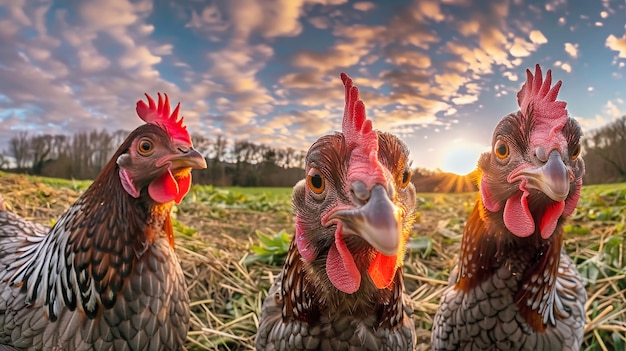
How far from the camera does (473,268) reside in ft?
5.88

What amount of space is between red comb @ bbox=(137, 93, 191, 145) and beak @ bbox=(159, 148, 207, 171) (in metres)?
0.10

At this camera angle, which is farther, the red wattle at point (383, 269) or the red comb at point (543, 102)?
the red comb at point (543, 102)

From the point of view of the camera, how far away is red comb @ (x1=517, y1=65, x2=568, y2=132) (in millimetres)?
1590

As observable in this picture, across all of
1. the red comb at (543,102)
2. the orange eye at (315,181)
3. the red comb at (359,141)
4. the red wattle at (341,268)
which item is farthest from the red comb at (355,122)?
the red comb at (543,102)

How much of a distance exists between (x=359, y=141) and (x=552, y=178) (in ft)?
2.42

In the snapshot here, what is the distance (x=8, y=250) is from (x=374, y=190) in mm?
2394

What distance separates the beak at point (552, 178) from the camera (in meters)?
1.36

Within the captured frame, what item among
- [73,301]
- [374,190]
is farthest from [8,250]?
[374,190]

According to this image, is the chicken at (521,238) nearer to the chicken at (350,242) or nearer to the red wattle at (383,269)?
the chicken at (350,242)

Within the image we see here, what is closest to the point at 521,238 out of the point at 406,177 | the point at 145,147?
the point at 406,177

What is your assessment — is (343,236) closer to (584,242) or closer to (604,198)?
(584,242)

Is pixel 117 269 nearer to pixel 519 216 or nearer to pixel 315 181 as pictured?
pixel 315 181

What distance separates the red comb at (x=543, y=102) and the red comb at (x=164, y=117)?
1619 millimetres

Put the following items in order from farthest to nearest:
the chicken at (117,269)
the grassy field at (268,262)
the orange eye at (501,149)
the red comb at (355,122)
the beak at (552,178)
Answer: the grassy field at (268,262) < the chicken at (117,269) < the orange eye at (501,149) < the beak at (552,178) < the red comb at (355,122)
